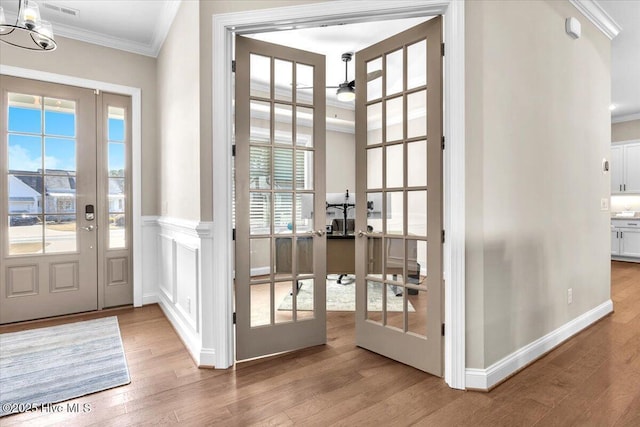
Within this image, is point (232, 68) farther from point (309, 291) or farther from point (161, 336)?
point (161, 336)

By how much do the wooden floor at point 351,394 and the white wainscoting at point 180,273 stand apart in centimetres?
19

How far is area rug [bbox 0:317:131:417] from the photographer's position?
6.72ft

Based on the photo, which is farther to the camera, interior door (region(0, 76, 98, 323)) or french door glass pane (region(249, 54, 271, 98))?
interior door (region(0, 76, 98, 323))

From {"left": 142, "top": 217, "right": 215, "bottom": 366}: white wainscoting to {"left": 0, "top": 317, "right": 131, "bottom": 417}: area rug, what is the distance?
1.58 ft

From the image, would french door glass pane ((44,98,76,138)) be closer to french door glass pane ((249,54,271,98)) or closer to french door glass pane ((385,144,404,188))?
french door glass pane ((249,54,271,98))

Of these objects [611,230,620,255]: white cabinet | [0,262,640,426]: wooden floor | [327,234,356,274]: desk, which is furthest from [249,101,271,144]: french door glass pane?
[611,230,620,255]: white cabinet

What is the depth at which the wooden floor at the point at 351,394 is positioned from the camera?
1.81 metres

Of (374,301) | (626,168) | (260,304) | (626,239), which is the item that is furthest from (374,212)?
(626,168)

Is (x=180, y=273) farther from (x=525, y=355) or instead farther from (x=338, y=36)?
(x=338, y=36)

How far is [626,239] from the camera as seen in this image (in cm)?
655

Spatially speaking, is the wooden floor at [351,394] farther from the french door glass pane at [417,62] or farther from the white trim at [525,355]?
the french door glass pane at [417,62]

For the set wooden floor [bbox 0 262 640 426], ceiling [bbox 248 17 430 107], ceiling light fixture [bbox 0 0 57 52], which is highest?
ceiling [bbox 248 17 430 107]

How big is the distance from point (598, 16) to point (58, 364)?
5.47 meters

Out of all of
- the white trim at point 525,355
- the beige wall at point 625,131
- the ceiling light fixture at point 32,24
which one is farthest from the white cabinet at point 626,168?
the ceiling light fixture at point 32,24
